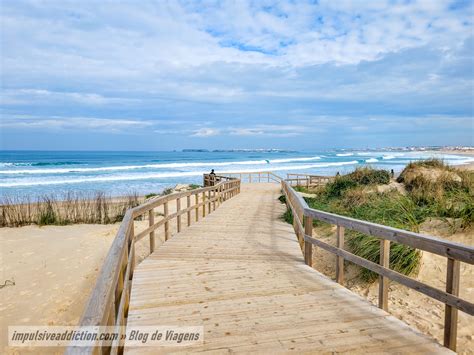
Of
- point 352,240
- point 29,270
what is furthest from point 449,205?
point 29,270

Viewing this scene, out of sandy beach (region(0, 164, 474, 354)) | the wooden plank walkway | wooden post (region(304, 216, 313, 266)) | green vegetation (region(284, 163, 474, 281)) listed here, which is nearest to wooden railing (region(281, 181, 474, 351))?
the wooden plank walkway

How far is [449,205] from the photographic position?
8.38 meters

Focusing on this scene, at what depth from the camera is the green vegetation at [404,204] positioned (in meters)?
6.34

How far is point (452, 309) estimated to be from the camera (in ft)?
9.78

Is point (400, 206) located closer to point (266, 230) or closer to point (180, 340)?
point (266, 230)

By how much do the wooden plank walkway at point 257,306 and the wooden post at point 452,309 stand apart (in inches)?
4.1

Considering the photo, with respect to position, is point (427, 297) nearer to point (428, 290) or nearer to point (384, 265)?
point (384, 265)

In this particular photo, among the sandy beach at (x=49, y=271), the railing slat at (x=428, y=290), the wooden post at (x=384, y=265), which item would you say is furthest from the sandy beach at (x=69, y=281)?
the railing slat at (x=428, y=290)

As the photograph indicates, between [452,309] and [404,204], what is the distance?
20.4ft

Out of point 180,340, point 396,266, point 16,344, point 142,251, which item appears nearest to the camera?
point 180,340

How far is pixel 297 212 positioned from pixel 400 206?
2.74m

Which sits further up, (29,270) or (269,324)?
(269,324)

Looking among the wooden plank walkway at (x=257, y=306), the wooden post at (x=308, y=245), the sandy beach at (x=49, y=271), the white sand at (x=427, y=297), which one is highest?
the wooden post at (x=308, y=245)

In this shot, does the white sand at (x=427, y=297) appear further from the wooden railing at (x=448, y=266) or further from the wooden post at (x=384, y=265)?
the wooden railing at (x=448, y=266)
